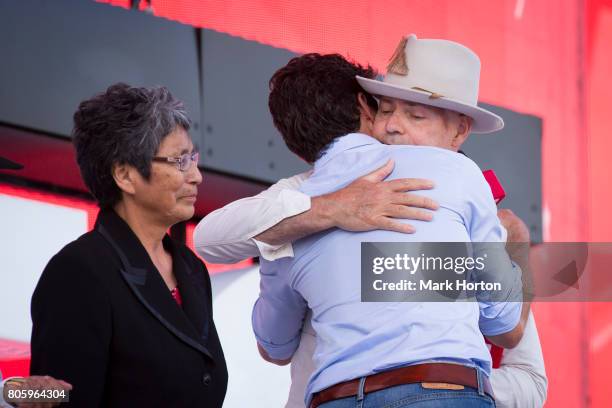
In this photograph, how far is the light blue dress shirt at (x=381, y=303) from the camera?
1786mm

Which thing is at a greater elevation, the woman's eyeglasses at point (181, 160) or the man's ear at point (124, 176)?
the woman's eyeglasses at point (181, 160)

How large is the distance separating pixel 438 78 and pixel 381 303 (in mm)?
544

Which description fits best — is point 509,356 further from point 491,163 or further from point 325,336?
point 491,163

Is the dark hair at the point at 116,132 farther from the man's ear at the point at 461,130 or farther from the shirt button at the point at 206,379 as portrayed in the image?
the man's ear at the point at 461,130

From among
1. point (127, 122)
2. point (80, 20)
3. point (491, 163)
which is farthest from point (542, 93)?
point (127, 122)

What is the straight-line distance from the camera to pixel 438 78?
2176 millimetres

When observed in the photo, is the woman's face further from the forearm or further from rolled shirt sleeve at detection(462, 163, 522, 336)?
rolled shirt sleeve at detection(462, 163, 522, 336)

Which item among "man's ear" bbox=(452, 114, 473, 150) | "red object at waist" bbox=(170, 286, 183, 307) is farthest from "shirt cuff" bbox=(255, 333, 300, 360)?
"man's ear" bbox=(452, 114, 473, 150)

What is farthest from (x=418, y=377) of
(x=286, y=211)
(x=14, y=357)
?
(x=14, y=357)

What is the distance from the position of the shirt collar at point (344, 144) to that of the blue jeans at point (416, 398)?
18.7 inches

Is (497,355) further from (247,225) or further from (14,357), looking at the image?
(14,357)

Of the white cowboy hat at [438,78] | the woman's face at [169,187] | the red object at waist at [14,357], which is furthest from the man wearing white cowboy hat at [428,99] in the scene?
the red object at waist at [14,357]

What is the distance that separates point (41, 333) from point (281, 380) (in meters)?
1.42

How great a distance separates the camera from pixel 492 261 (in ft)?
6.30
